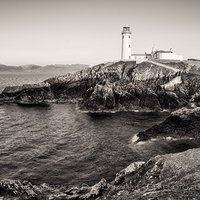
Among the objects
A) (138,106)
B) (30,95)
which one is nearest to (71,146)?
(138,106)

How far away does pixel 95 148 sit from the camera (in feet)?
120

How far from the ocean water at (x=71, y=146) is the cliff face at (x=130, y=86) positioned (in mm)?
4437

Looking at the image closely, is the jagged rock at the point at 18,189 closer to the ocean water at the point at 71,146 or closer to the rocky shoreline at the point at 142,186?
the rocky shoreline at the point at 142,186

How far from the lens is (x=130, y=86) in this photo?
205ft

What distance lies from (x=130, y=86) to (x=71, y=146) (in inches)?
1125

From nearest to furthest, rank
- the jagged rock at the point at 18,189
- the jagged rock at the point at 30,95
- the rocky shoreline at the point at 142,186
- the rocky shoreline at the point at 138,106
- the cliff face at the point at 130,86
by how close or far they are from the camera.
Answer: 1. the rocky shoreline at the point at 142,186
2. the rocky shoreline at the point at 138,106
3. the jagged rock at the point at 18,189
4. the cliff face at the point at 130,86
5. the jagged rock at the point at 30,95

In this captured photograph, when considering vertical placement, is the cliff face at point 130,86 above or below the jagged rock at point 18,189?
above

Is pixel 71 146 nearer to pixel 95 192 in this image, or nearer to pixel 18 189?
pixel 18 189

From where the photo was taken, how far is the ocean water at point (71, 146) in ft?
96.1

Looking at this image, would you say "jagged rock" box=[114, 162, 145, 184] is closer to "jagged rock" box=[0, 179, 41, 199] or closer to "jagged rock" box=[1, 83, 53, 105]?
"jagged rock" box=[0, 179, 41, 199]

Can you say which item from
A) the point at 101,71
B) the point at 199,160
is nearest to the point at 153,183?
the point at 199,160

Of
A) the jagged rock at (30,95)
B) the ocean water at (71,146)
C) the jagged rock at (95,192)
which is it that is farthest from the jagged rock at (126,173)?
the jagged rock at (30,95)

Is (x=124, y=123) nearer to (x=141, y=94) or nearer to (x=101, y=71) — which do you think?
(x=141, y=94)

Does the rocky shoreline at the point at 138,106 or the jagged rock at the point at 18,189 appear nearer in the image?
the rocky shoreline at the point at 138,106
